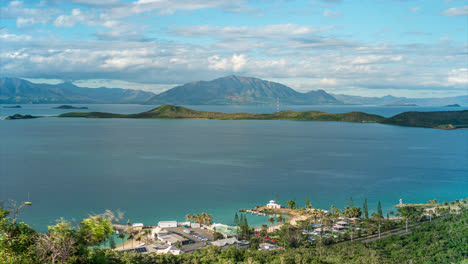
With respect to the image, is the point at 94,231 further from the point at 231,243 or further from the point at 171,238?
→ the point at 171,238

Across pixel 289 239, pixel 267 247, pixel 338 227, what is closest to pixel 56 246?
pixel 267 247

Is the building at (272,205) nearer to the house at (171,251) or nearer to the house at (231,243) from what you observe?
the house at (231,243)

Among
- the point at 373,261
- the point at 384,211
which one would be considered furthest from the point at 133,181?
the point at 373,261

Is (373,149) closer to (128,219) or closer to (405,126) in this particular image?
(128,219)

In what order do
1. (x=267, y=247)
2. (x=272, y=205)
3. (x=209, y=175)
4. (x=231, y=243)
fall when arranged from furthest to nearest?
(x=209, y=175), (x=272, y=205), (x=231, y=243), (x=267, y=247)

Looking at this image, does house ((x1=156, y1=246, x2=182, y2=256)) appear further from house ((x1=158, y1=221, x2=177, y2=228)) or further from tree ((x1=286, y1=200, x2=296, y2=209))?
tree ((x1=286, y1=200, x2=296, y2=209))

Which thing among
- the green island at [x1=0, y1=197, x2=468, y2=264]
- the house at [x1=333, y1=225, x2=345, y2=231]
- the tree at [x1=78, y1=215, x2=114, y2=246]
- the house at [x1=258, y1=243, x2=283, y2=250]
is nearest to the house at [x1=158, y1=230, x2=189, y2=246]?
the green island at [x1=0, y1=197, x2=468, y2=264]
